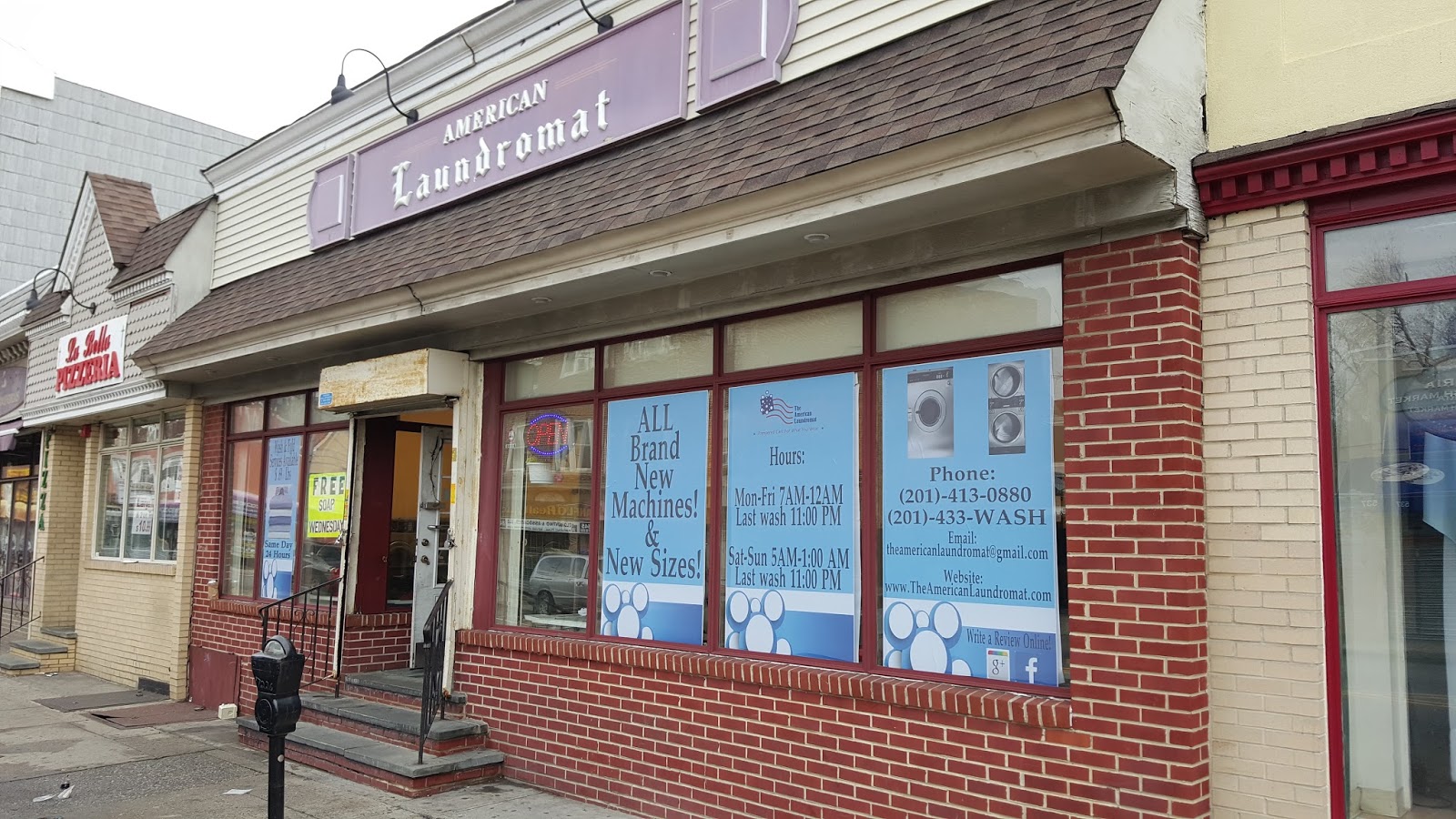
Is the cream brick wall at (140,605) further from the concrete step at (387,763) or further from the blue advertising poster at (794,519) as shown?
the blue advertising poster at (794,519)

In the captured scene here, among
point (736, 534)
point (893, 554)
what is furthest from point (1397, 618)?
point (736, 534)

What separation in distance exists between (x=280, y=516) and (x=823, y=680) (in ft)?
23.2

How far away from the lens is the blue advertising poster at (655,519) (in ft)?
22.6

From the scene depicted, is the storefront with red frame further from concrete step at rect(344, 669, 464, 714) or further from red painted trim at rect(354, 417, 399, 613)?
red painted trim at rect(354, 417, 399, 613)

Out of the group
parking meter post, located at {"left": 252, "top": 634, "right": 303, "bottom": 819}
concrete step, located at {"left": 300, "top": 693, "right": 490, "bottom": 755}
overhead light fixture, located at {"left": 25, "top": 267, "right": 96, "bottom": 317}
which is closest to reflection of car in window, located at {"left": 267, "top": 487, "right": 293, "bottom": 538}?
concrete step, located at {"left": 300, "top": 693, "right": 490, "bottom": 755}

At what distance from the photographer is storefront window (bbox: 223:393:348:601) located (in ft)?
33.4

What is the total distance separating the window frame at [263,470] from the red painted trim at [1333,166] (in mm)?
7921

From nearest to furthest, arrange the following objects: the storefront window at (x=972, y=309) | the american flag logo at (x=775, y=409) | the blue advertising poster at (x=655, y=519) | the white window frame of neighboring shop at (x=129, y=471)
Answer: the storefront window at (x=972, y=309) < the american flag logo at (x=775, y=409) < the blue advertising poster at (x=655, y=519) < the white window frame of neighboring shop at (x=129, y=471)

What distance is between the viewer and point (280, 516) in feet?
35.4

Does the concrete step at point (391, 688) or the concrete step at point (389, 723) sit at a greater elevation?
the concrete step at point (391, 688)

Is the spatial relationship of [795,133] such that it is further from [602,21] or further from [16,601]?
[16,601]

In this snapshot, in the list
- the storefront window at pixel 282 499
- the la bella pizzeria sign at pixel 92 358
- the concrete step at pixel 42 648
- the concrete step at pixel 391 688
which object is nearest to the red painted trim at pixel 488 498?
the concrete step at pixel 391 688

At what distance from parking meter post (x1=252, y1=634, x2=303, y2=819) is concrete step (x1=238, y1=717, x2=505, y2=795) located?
57.8 inches

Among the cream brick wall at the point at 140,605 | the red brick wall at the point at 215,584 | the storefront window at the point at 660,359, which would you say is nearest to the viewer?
the storefront window at the point at 660,359
